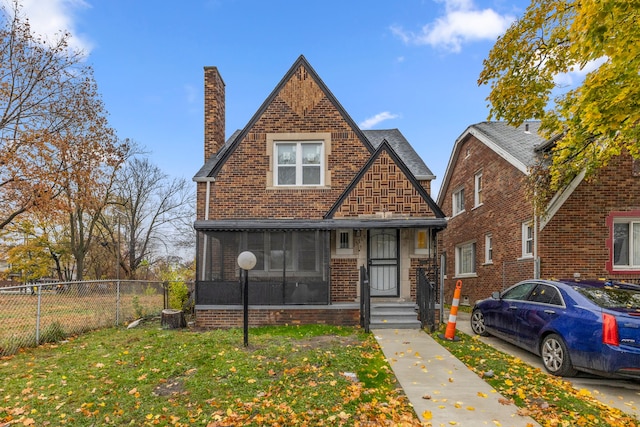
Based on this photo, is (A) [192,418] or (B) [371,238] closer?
(A) [192,418]

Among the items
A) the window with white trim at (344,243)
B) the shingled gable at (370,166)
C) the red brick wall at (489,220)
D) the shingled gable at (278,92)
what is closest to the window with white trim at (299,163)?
the shingled gable at (278,92)

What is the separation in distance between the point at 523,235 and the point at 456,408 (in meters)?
9.40

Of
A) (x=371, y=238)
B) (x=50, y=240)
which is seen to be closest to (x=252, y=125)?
(x=371, y=238)

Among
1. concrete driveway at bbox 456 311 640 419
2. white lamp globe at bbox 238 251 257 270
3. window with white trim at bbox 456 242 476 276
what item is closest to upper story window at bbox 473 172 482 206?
window with white trim at bbox 456 242 476 276

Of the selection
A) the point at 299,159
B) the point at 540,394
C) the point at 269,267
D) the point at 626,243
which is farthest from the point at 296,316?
the point at 626,243

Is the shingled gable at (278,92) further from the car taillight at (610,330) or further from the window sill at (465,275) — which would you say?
the window sill at (465,275)

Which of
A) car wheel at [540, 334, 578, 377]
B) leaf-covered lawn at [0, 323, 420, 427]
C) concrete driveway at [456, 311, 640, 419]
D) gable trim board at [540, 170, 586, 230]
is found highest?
gable trim board at [540, 170, 586, 230]

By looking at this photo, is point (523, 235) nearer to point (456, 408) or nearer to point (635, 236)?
point (635, 236)

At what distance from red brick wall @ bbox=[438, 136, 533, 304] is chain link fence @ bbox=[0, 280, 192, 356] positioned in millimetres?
10032

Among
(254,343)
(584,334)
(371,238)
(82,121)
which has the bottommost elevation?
(254,343)

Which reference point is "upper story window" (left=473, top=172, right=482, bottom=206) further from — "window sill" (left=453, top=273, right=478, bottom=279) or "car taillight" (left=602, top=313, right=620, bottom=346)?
"car taillight" (left=602, top=313, right=620, bottom=346)

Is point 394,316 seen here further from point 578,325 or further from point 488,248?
point 488,248

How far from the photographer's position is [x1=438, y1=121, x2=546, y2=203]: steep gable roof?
12.2 meters

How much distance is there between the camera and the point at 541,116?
30.0 feet
